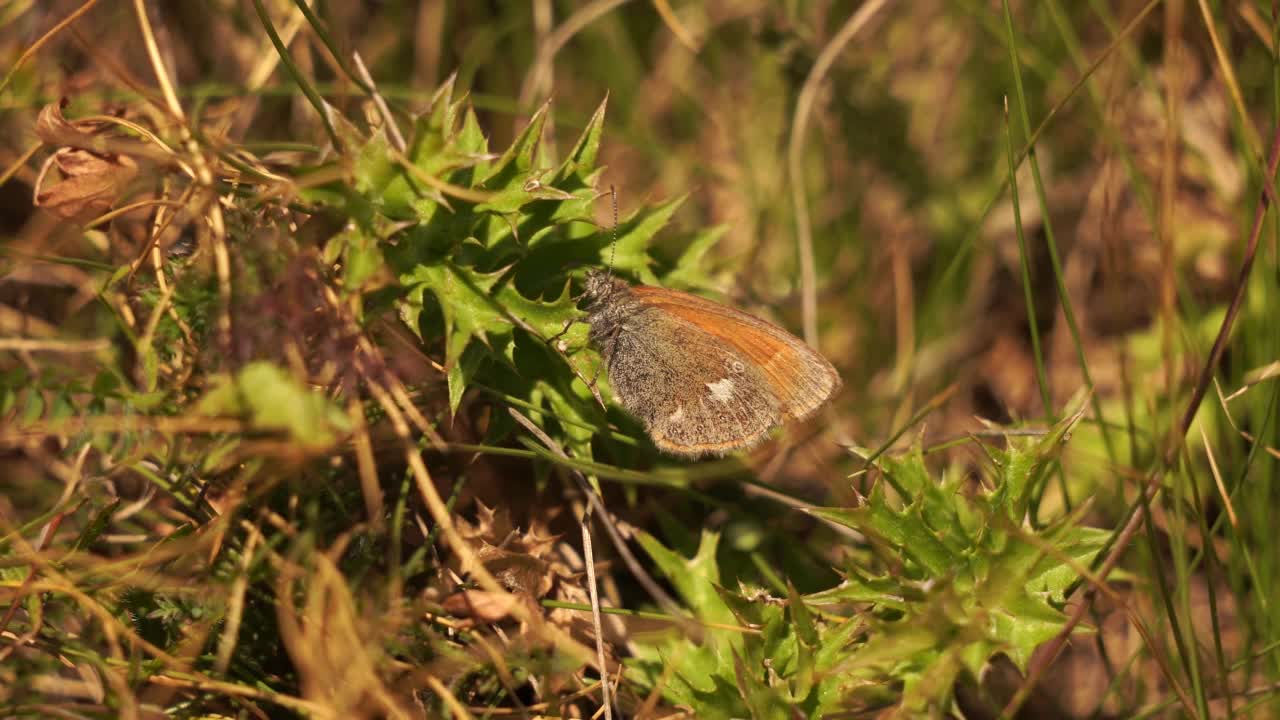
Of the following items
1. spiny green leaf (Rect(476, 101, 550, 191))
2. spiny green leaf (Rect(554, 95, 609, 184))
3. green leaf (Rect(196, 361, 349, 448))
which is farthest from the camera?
spiny green leaf (Rect(554, 95, 609, 184))

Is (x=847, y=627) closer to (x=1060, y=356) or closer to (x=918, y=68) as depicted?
(x=1060, y=356)

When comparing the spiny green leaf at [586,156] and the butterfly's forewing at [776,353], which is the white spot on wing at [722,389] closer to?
the butterfly's forewing at [776,353]

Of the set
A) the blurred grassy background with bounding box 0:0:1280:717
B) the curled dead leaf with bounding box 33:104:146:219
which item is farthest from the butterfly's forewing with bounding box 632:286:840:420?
the curled dead leaf with bounding box 33:104:146:219

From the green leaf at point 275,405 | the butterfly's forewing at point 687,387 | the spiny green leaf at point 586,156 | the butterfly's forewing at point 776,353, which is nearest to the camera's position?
the green leaf at point 275,405

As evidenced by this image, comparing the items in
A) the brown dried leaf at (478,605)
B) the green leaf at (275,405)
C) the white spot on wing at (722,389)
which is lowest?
the brown dried leaf at (478,605)

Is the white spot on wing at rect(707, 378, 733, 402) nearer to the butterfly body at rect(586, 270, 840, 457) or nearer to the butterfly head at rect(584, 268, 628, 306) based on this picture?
the butterfly body at rect(586, 270, 840, 457)

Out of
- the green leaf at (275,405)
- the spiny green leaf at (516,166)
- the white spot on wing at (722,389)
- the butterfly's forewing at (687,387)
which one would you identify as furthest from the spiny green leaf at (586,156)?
the green leaf at (275,405)

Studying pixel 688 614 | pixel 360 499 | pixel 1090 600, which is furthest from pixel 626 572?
pixel 1090 600

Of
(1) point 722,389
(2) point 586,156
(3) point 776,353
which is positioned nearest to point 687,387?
(1) point 722,389

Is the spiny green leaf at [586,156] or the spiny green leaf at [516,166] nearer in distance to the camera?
the spiny green leaf at [516,166]
